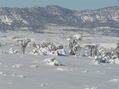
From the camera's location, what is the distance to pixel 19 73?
77.2ft

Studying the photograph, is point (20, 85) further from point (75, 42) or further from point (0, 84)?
point (75, 42)

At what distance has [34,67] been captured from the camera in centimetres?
2742

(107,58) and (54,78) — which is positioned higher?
(54,78)

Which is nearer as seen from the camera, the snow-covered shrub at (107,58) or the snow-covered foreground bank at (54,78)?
→ the snow-covered foreground bank at (54,78)

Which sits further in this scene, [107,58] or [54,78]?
[107,58]

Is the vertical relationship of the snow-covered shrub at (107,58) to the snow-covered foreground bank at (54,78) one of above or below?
below

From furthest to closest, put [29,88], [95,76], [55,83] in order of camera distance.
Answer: [95,76] < [55,83] < [29,88]

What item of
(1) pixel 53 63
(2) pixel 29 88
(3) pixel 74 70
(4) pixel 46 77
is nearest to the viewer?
(2) pixel 29 88

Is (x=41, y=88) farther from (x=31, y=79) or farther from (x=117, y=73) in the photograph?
(x=117, y=73)

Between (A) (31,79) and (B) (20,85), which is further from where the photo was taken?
(A) (31,79)

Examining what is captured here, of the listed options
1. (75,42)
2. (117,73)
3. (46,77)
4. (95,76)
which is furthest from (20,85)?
(75,42)

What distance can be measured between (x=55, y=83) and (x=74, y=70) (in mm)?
6763

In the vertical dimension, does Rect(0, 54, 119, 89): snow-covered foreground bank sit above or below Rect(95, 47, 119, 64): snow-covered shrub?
above

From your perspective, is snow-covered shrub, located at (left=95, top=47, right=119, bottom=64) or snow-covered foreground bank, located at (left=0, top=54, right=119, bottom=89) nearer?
snow-covered foreground bank, located at (left=0, top=54, right=119, bottom=89)
